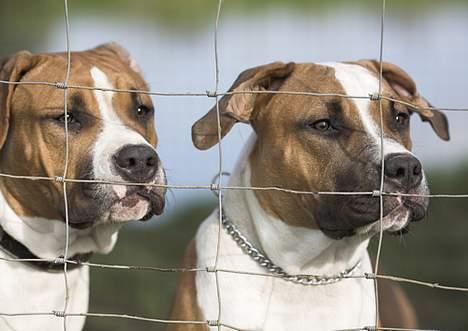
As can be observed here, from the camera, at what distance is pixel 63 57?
4.45 meters

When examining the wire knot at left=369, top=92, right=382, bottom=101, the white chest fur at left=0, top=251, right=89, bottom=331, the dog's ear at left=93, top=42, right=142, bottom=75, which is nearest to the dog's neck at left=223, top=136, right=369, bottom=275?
the wire knot at left=369, top=92, right=382, bottom=101

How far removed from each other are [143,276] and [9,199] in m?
3.26

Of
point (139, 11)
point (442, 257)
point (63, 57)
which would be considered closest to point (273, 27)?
point (139, 11)

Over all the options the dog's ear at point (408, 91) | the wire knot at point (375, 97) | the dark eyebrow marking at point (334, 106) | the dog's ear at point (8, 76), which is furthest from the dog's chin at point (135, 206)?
the dog's ear at point (408, 91)

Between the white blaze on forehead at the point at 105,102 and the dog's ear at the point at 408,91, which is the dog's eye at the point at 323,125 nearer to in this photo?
the dog's ear at the point at 408,91

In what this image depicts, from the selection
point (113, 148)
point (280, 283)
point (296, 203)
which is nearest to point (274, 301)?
point (280, 283)

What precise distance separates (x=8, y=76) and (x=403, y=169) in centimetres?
159

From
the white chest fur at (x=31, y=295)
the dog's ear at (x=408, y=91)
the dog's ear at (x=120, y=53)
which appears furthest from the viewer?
the dog's ear at (x=120, y=53)

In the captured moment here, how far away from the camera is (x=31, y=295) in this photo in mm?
4234

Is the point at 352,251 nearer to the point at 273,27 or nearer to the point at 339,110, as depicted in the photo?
the point at 339,110

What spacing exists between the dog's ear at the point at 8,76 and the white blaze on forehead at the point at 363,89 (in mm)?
1173

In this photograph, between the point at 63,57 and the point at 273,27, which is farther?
the point at 273,27

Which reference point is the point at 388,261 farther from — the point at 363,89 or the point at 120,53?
the point at 363,89

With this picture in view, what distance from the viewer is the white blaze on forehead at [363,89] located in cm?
398
